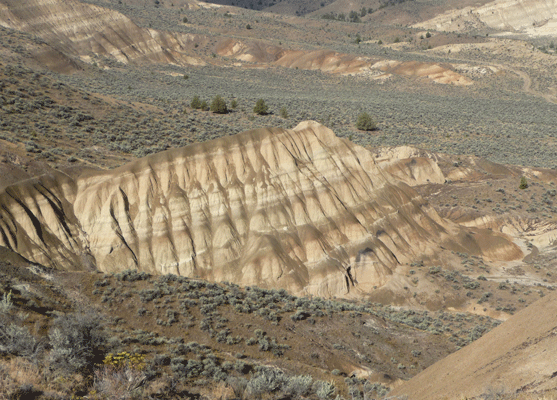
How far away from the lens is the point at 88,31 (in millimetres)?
106000

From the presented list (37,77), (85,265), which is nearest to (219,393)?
(85,265)

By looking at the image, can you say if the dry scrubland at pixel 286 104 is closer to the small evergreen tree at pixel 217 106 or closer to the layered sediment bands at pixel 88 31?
the small evergreen tree at pixel 217 106

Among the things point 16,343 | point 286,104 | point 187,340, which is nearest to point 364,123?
point 286,104

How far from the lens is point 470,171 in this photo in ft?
193

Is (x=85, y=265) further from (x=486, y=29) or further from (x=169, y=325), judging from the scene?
(x=486, y=29)

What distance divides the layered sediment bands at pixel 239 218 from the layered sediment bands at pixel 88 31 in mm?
74370

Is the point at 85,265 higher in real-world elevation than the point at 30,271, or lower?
lower

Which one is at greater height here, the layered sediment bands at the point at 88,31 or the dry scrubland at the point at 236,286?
the layered sediment bands at the point at 88,31

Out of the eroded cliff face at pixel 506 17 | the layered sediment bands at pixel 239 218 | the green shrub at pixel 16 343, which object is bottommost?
the layered sediment bands at pixel 239 218

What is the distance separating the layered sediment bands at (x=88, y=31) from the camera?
325 ft

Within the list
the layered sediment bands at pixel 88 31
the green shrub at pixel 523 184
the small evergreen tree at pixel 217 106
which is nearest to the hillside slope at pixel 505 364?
the green shrub at pixel 523 184

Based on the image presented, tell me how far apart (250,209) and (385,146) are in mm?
31121

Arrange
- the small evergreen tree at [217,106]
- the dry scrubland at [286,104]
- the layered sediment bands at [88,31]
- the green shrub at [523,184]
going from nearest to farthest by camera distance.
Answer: the dry scrubland at [286,104] < the green shrub at [523,184] < the small evergreen tree at [217,106] < the layered sediment bands at [88,31]

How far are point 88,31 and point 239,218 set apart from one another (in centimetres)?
9071
